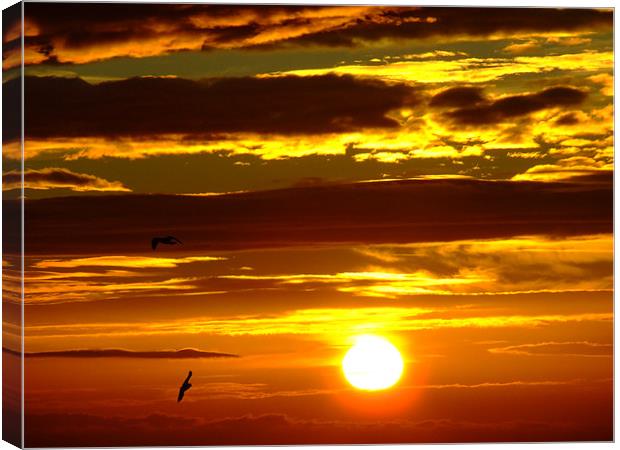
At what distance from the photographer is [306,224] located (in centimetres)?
1066

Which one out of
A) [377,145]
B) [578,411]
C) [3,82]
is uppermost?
[3,82]

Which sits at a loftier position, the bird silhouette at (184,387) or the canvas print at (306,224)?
the canvas print at (306,224)

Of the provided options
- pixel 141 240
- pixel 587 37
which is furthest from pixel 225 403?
pixel 587 37

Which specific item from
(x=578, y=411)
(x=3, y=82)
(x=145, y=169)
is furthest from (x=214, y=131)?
(x=578, y=411)

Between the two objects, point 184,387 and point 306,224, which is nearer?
point 184,387

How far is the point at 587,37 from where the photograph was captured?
35.8ft

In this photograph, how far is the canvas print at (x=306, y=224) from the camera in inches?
413

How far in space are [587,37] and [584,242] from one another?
52.4 inches

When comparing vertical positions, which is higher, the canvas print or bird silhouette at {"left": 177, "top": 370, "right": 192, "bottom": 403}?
the canvas print

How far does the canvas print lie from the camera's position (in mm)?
10492

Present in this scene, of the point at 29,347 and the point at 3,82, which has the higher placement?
the point at 3,82

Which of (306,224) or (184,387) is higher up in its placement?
(306,224)

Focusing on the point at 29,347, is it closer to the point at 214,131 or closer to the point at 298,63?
the point at 214,131

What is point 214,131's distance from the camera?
34.8 feet
